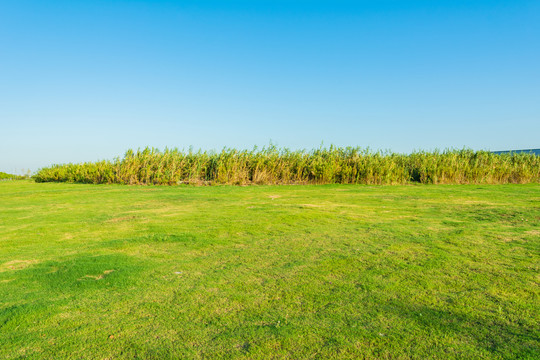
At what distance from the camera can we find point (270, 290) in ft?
13.1

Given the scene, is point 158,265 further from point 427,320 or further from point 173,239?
point 427,320

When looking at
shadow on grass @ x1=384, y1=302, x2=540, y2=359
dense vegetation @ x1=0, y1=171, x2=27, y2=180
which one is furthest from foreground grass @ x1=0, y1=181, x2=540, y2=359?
dense vegetation @ x1=0, y1=171, x2=27, y2=180

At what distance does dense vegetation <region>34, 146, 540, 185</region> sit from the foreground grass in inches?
530

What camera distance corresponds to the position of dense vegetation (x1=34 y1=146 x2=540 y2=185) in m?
21.2

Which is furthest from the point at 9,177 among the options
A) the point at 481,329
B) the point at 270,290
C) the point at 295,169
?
the point at 481,329

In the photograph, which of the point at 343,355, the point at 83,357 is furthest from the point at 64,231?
the point at 343,355

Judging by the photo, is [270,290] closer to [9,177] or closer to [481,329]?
[481,329]

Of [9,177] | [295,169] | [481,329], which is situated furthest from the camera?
[9,177]

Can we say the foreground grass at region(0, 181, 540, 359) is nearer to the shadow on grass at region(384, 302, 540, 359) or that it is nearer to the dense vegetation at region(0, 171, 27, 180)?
the shadow on grass at region(384, 302, 540, 359)

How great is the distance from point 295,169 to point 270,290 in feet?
59.4

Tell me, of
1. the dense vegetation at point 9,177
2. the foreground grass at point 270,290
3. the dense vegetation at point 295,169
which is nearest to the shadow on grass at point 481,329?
the foreground grass at point 270,290

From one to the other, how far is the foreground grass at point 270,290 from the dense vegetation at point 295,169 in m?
13.5

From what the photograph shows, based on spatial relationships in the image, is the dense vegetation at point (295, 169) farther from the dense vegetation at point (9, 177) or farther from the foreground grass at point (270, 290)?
the foreground grass at point (270, 290)

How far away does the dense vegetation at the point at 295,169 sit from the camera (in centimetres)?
2123
